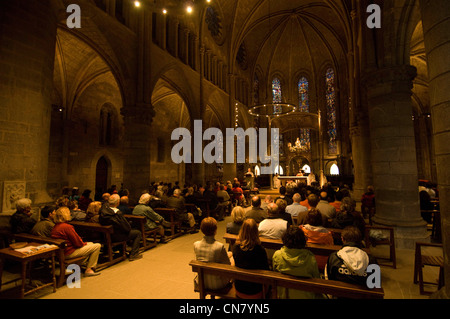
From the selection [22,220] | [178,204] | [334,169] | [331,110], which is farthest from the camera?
[331,110]

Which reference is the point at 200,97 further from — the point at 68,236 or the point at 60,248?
the point at 60,248

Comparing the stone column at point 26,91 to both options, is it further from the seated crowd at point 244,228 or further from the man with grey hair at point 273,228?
the man with grey hair at point 273,228

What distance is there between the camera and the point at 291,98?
26781 mm

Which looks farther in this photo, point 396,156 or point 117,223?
point 396,156

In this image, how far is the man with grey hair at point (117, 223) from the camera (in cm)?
430

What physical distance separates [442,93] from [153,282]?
4470 millimetres

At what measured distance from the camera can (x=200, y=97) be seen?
46.9ft

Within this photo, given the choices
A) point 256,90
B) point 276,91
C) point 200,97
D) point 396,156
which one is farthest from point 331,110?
point 396,156

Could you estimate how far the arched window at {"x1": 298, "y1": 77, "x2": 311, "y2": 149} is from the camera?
26.2 metres

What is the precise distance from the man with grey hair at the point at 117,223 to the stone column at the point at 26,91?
1.76 meters

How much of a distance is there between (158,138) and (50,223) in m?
14.8

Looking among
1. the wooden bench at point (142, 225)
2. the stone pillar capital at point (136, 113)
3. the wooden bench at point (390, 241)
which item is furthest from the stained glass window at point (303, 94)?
the wooden bench at point (142, 225)
